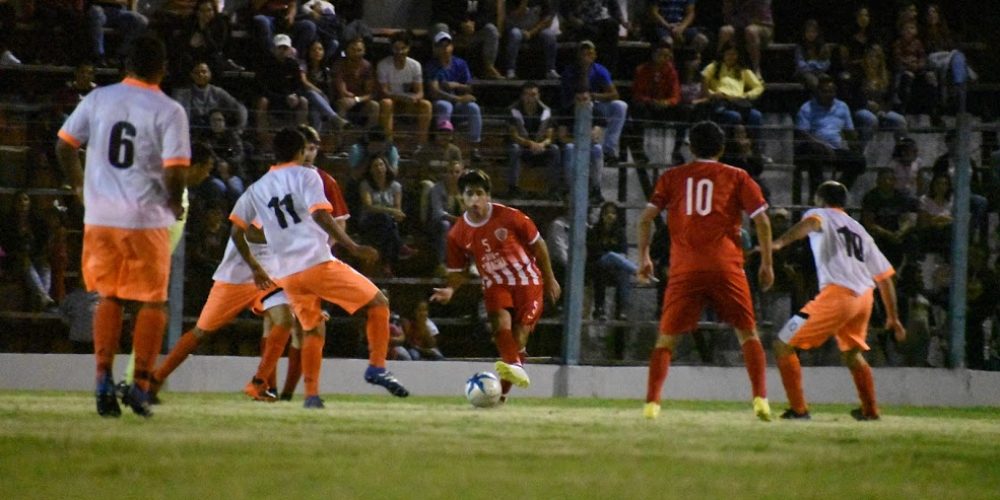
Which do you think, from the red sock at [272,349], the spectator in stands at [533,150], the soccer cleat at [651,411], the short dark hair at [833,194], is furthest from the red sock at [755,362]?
the spectator in stands at [533,150]

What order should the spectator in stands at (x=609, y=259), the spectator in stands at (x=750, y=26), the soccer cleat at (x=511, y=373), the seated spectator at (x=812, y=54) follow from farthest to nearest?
the seated spectator at (x=812, y=54) < the spectator in stands at (x=750, y=26) < the spectator in stands at (x=609, y=259) < the soccer cleat at (x=511, y=373)

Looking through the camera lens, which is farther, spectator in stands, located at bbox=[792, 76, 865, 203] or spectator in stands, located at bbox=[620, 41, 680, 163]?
spectator in stands, located at bbox=[620, 41, 680, 163]

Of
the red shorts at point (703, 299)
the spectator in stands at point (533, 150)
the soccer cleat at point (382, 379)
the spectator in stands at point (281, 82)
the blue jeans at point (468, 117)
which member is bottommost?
the soccer cleat at point (382, 379)

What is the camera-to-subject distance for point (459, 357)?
49.3 feet

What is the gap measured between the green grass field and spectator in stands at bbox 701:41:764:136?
8657 millimetres

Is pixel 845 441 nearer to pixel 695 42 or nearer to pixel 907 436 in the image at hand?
pixel 907 436

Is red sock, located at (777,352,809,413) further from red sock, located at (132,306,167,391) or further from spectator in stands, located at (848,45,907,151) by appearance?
spectator in stands, located at (848,45,907,151)

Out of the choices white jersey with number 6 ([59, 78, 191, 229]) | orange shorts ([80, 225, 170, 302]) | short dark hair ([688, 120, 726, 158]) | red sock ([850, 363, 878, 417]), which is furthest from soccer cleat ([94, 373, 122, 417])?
red sock ([850, 363, 878, 417])

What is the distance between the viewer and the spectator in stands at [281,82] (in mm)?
17031

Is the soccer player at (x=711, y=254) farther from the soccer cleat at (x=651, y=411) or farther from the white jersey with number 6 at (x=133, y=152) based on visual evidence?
the white jersey with number 6 at (x=133, y=152)

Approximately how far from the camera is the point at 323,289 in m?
10.8

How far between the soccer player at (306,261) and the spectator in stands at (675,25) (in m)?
9.97

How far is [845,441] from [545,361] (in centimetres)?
671

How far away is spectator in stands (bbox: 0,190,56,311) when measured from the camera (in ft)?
46.8
